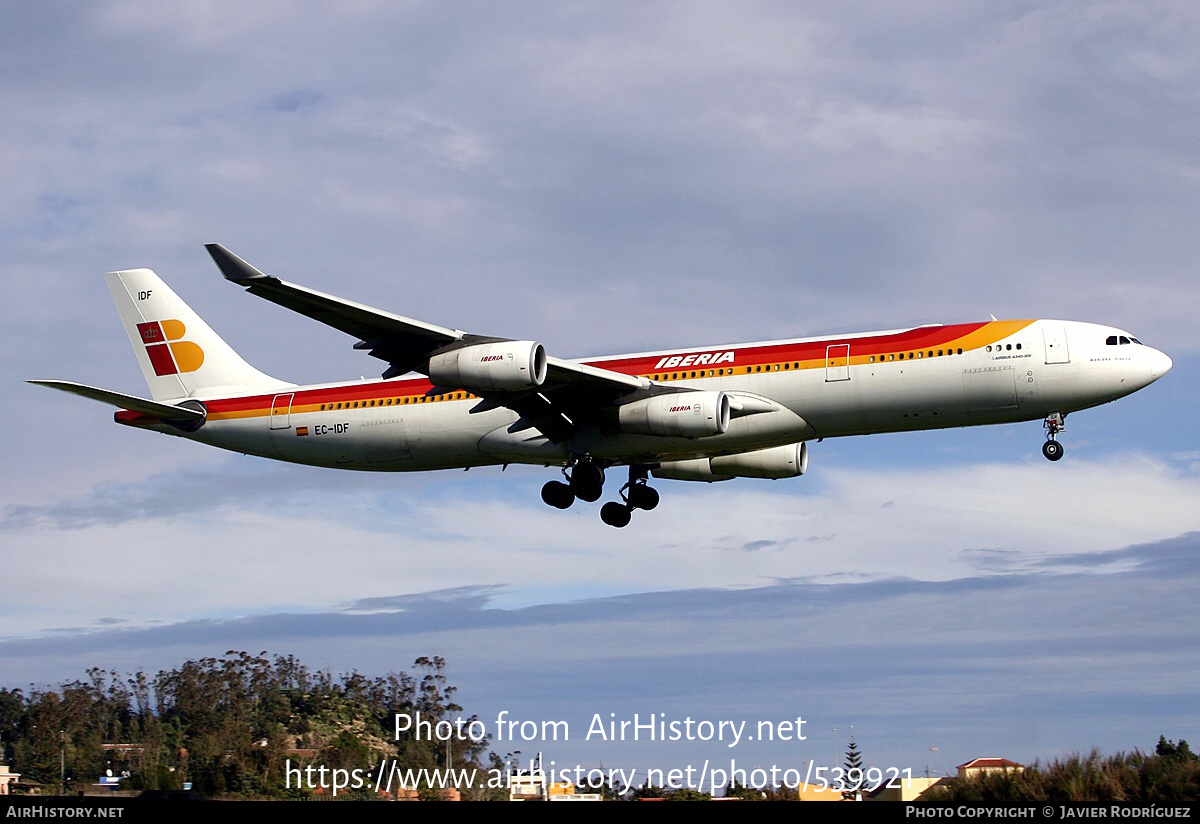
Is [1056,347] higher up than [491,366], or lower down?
higher up

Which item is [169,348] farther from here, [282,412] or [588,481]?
[588,481]

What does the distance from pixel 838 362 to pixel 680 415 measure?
4.55 metres

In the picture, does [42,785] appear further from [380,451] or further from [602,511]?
[602,511]

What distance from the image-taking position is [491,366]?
1393 inches

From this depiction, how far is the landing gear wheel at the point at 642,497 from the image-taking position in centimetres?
4431

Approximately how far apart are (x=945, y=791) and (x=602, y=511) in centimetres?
1902

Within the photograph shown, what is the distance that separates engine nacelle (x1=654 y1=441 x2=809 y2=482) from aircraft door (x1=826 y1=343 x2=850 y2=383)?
19.0 feet

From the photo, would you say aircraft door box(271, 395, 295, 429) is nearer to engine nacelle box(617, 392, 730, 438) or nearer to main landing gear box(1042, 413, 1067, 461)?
engine nacelle box(617, 392, 730, 438)

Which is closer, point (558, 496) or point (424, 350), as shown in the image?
point (424, 350)

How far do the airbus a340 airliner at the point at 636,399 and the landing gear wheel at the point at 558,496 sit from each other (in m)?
0.06

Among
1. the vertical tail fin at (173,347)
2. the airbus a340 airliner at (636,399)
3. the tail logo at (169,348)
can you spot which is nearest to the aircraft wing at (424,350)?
the airbus a340 airliner at (636,399)

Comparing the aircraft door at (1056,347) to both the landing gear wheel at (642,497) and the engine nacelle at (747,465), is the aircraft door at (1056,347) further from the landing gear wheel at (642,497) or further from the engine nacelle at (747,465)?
the landing gear wheel at (642,497)

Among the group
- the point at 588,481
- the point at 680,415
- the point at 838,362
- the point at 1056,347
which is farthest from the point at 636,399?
the point at 1056,347

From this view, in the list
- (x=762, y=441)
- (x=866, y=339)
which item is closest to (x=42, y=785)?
(x=762, y=441)
